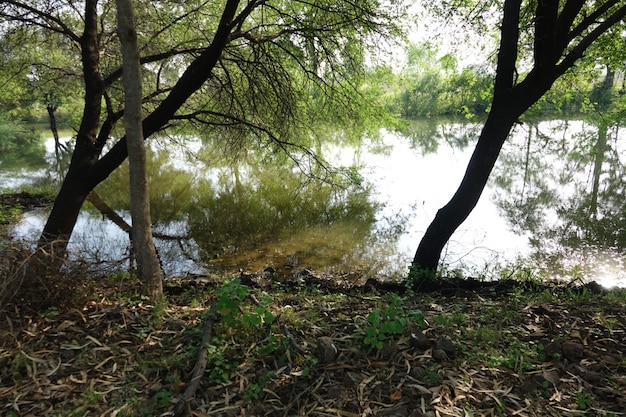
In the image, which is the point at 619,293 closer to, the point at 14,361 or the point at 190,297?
the point at 190,297

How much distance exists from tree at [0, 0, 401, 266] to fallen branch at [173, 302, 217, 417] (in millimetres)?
3400

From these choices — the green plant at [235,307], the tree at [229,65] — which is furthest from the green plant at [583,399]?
the tree at [229,65]

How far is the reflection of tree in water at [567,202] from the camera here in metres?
7.52

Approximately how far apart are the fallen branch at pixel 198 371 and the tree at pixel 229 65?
3.40 m

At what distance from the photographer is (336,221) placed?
1024 centimetres

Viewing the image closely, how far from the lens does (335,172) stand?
6398 mm

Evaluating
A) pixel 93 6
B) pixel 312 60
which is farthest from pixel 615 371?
pixel 93 6

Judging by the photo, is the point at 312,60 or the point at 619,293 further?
the point at 312,60

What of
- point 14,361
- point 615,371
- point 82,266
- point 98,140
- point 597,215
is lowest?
point 14,361

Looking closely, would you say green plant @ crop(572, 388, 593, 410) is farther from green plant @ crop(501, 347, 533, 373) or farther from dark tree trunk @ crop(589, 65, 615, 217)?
dark tree trunk @ crop(589, 65, 615, 217)

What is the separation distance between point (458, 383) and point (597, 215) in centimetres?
1070

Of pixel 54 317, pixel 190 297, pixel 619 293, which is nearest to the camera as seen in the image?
pixel 54 317

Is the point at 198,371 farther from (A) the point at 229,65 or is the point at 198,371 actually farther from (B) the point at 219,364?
(A) the point at 229,65

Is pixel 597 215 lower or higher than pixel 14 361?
higher
